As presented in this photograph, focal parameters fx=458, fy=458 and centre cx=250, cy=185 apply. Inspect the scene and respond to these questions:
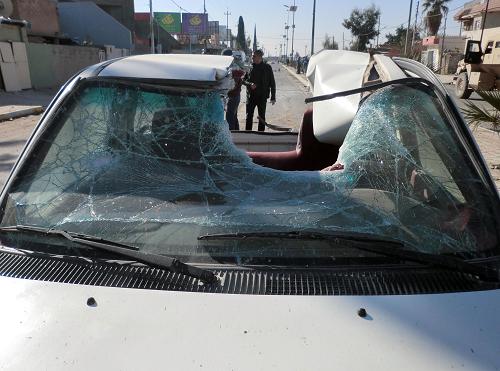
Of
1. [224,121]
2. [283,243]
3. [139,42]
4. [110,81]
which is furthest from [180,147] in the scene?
[139,42]

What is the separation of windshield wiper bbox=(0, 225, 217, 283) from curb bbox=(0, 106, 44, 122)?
12.4 meters

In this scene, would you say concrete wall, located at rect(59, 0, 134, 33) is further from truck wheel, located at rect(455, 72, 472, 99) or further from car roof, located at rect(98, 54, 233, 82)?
car roof, located at rect(98, 54, 233, 82)

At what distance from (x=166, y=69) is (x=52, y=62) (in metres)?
20.9

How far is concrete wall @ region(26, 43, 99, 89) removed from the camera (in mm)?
19266

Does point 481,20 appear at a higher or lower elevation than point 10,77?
higher

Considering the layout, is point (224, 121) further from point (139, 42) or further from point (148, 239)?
point (139, 42)

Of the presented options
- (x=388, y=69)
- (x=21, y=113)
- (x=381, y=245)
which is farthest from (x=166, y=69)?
(x=21, y=113)

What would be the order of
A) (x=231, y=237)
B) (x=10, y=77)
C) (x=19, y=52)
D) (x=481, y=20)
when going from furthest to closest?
(x=481, y=20), (x=19, y=52), (x=10, y=77), (x=231, y=237)

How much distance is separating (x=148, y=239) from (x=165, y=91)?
74 cm

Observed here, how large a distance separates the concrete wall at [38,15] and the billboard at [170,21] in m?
34.4

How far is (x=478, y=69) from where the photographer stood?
62.5 feet

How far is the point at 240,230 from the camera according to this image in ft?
5.58

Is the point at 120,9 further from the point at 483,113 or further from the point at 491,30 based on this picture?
the point at 483,113

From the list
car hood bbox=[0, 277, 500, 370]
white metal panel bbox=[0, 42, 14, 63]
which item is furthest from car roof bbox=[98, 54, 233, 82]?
white metal panel bbox=[0, 42, 14, 63]
